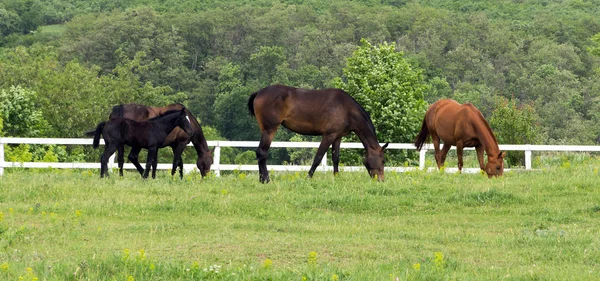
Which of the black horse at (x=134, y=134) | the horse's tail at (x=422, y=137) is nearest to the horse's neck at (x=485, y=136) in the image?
the horse's tail at (x=422, y=137)

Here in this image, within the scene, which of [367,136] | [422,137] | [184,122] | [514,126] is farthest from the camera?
[514,126]

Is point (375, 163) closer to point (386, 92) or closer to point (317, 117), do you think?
point (317, 117)

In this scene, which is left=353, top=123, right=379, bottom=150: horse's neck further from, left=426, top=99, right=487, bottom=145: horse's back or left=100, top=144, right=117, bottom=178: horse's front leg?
left=100, top=144, right=117, bottom=178: horse's front leg

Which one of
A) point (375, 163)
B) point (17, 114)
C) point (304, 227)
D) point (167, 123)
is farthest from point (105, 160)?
point (17, 114)

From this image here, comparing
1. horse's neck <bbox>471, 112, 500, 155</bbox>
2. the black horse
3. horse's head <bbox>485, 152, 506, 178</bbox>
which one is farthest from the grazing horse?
horse's head <bbox>485, 152, 506, 178</bbox>

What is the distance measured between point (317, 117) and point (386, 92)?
1762cm

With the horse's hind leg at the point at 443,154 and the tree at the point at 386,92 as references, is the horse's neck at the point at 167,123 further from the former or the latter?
the tree at the point at 386,92

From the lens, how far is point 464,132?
766 inches

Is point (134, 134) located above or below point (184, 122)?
below

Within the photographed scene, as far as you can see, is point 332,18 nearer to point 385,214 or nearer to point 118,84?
point 118,84

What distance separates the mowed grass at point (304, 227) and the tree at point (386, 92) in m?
15.1

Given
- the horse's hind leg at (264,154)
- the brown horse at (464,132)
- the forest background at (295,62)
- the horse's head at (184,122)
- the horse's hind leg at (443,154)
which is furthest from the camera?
the forest background at (295,62)

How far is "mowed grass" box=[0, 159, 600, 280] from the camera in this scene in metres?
10.0

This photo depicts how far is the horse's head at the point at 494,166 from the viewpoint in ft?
61.0
